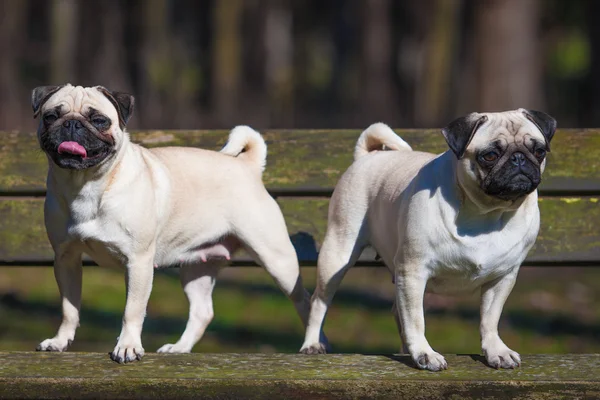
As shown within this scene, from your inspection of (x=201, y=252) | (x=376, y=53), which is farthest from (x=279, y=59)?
(x=201, y=252)

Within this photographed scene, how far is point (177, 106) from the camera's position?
2062 cm

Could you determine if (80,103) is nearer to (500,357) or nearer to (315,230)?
(315,230)

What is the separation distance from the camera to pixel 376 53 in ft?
70.3

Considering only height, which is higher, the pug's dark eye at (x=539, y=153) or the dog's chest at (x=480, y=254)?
the pug's dark eye at (x=539, y=153)

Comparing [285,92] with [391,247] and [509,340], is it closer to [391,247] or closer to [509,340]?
[509,340]

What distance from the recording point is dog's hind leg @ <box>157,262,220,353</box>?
5125 millimetres

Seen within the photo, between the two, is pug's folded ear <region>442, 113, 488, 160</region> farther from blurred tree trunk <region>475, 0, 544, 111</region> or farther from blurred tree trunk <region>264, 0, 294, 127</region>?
blurred tree trunk <region>264, 0, 294, 127</region>

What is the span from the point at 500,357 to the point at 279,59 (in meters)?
21.1

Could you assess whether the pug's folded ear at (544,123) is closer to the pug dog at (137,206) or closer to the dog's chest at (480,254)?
the dog's chest at (480,254)

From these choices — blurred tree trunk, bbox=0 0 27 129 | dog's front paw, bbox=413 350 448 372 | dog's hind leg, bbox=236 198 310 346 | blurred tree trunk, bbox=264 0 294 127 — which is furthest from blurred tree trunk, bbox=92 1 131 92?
dog's front paw, bbox=413 350 448 372

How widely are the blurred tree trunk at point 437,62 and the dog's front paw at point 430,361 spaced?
1429 centimetres

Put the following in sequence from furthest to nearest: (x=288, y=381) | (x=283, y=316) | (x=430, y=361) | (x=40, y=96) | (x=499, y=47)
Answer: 1. (x=499, y=47)
2. (x=283, y=316)
3. (x=40, y=96)
4. (x=430, y=361)
5. (x=288, y=381)

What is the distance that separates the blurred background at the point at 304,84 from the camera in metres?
7.64

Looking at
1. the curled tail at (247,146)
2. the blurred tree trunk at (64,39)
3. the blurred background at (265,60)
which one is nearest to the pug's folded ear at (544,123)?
the curled tail at (247,146)
